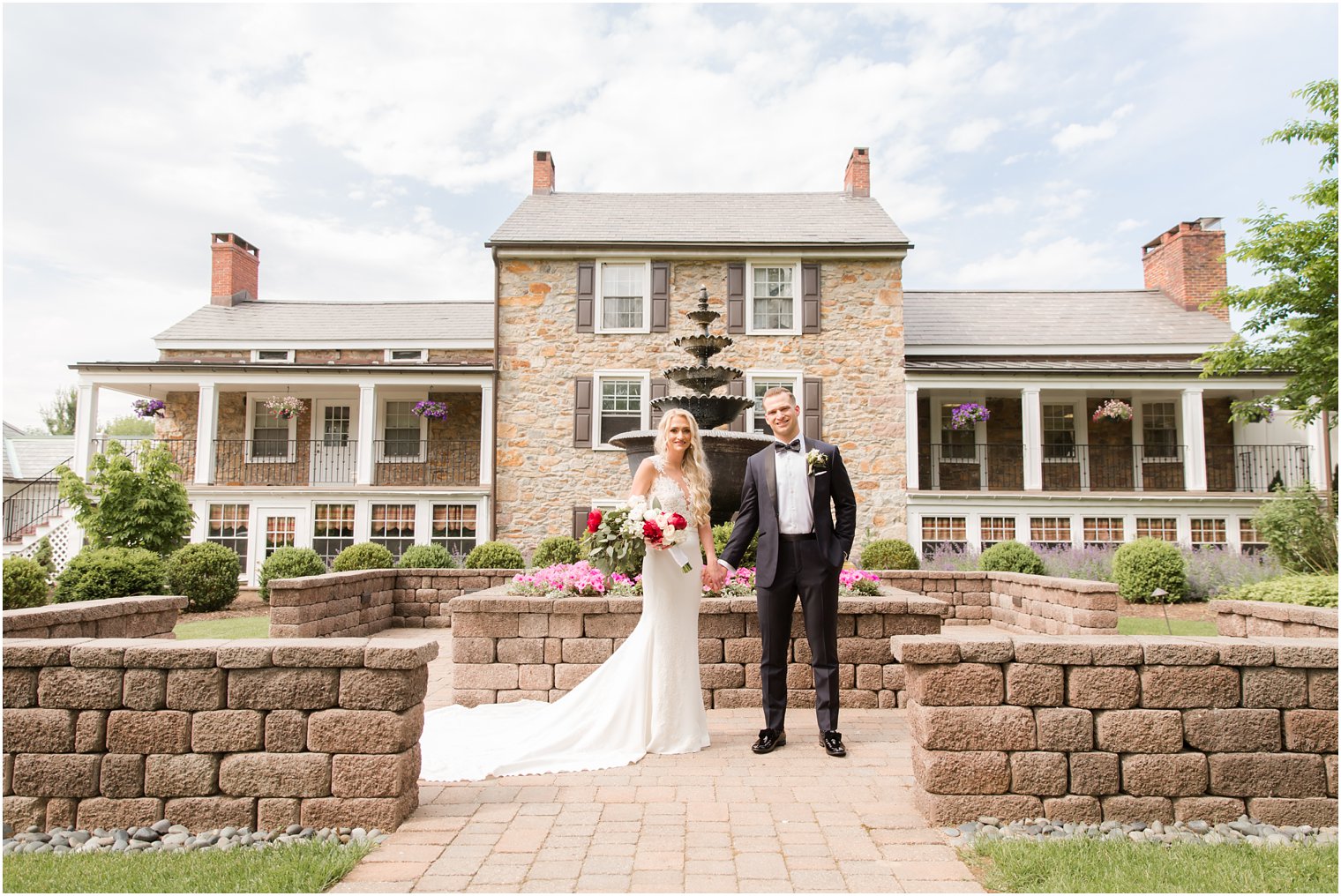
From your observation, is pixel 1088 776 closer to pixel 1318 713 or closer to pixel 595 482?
pixel 1318 713

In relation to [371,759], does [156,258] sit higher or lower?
higher

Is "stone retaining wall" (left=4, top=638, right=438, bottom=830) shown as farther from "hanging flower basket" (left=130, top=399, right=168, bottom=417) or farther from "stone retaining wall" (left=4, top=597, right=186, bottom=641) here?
"hanging flower basket" (left=130, top=399, right=168, bottom=417)

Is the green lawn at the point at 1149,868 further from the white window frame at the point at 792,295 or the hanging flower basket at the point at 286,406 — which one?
the hanging flower basket at the point at 286,406

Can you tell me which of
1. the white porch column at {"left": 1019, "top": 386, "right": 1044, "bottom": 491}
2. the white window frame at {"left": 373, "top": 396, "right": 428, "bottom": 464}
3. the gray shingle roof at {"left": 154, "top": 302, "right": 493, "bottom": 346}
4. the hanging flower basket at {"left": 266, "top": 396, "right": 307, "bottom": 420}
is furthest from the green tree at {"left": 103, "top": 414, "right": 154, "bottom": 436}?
the white porch column at {"left": 1019, "top": 386, "right": 1044, "bottom": 491}

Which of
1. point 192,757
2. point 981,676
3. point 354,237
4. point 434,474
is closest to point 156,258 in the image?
point 354,237

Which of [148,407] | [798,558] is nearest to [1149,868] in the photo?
[798,558]

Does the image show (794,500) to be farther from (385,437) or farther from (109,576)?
(385,437)

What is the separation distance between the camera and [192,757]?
3340mm

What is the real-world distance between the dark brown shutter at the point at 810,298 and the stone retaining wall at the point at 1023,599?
7.82m

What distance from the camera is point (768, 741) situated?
453 centimetres

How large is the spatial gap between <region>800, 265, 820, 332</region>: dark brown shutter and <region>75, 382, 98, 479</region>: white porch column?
16.1 meters

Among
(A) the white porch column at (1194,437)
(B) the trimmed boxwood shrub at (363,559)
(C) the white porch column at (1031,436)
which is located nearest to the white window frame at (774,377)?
(C) the white porch column at (1031,436)

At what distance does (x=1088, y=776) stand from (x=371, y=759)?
303 cm

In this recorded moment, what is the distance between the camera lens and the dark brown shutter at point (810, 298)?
17.7 metres
